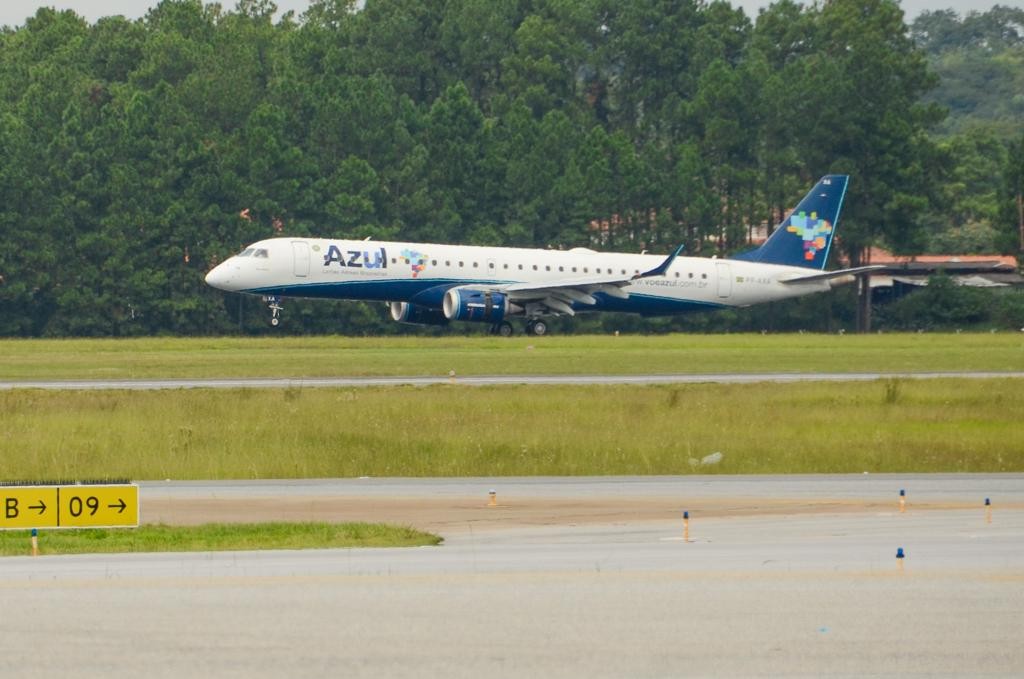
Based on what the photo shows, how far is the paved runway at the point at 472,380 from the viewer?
42156 mm

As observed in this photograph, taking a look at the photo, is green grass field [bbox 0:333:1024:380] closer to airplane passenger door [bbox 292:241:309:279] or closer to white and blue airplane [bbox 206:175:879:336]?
white and blue airplane [bbox 206:175:879:336]

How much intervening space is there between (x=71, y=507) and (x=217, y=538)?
5.93ft

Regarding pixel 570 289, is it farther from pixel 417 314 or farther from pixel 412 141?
pixel 412 141

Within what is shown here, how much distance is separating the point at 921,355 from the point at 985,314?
85.4 ft

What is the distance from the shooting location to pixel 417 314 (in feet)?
206

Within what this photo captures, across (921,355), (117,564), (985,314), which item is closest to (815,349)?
(921,355)

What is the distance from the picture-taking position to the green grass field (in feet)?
155

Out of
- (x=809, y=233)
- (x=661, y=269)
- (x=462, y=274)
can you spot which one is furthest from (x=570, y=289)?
(x=809, y=233)

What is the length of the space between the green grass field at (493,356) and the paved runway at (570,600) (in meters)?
23.1

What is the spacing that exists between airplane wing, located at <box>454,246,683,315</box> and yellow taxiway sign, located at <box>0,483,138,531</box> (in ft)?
136

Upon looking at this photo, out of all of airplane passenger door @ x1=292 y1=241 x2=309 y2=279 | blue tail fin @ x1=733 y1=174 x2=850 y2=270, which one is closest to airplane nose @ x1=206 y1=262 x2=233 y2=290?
airplane passenger door @ x1=292 y1=241 x2=309 y2=279

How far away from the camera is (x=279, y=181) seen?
259ft

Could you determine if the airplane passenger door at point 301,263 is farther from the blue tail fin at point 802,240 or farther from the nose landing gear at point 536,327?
the blue tail fin at point 802,240

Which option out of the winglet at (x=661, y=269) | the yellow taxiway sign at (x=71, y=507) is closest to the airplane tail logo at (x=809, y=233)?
the winglet at (x=661, y=269)
